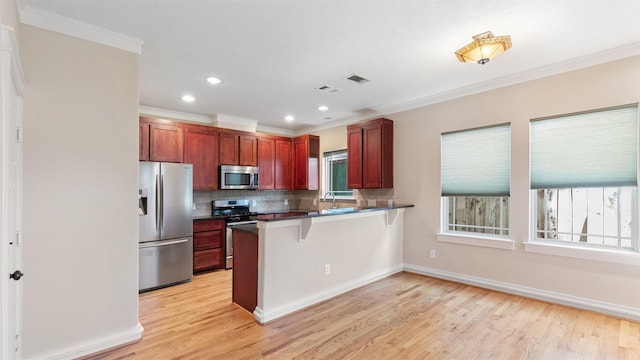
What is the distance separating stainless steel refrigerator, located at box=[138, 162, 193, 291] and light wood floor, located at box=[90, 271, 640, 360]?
415 millimetres

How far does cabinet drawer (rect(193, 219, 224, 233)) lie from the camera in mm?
4626

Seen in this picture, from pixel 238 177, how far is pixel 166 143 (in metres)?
1.34

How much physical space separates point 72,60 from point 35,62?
23cm

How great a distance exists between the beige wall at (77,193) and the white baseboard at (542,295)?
12.4 ft

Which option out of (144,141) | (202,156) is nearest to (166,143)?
(144,141)

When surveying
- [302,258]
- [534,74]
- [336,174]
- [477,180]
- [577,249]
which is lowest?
[302,258]

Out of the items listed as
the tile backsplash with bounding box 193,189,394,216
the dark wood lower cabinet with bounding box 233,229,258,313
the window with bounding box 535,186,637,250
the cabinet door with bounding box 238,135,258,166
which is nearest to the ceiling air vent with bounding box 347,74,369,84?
the tile backsplash with bounding box 193,189,394,216

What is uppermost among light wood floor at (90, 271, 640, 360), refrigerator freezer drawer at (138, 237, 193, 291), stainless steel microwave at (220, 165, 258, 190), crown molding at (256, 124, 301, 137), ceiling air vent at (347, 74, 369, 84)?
ceiling air vent at (347, 74, 369, 84)

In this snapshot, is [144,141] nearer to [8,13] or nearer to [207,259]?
[207,259]

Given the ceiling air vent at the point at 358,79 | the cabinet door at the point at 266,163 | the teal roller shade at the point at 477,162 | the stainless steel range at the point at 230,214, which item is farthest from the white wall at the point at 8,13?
the teal roller shade at the point at 477,162

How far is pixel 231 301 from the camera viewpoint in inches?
136

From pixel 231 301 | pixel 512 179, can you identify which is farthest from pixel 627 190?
pixel 231 301

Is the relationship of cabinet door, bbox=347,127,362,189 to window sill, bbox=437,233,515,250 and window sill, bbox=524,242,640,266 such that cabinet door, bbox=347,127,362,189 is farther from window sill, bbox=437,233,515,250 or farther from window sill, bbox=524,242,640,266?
window sill, bbox=524,242,640,266

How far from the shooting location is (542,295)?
3.40 metres
